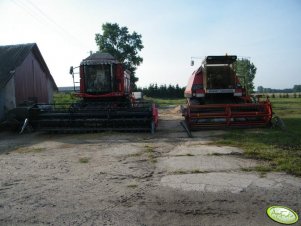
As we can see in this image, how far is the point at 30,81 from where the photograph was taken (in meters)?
22.8

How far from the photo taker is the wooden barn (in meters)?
18.7

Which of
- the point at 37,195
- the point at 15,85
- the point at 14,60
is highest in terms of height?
the point at 14,60

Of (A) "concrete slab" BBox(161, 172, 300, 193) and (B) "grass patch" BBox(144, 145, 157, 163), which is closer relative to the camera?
(A) "concrete slab" BBox(161, 172, 300, 193)

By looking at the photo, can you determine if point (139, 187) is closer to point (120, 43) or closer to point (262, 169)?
point (262, 169)

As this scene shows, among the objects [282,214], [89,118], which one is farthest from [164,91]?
[282,214]

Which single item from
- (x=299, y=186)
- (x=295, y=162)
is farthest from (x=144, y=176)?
(x=295, y=162)

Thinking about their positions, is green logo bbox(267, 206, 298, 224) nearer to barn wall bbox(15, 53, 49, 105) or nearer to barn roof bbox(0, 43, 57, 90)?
barn roof bbox(0, 43, 57, 90)

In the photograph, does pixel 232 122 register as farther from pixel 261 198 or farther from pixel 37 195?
pixel 37 195

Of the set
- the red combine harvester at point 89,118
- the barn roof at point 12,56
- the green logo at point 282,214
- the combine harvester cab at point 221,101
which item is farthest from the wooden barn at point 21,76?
the green logo at point 282,214

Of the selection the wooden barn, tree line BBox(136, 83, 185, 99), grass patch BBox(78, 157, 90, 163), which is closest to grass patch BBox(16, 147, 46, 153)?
grass patch BBox(78, 157, 90, 163)

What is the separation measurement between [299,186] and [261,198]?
0.84 m

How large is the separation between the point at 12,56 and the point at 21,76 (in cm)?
146

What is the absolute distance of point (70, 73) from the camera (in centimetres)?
1444

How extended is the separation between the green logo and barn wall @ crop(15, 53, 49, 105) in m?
18.4
